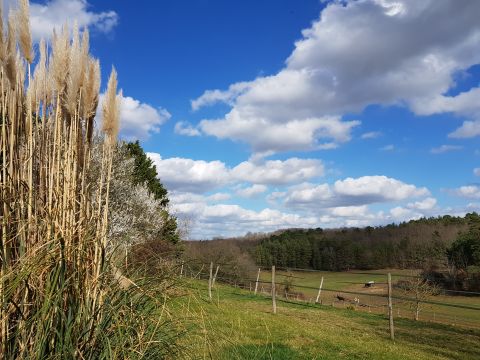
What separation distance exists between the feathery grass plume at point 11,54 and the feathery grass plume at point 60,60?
0.69ft

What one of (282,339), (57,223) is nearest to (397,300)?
(282,339)

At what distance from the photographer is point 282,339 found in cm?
645

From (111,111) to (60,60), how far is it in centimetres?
43

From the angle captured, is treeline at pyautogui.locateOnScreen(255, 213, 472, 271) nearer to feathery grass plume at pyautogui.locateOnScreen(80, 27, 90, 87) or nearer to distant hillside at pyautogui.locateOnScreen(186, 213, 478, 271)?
distant hillside at pyautogui.locateOnScreen(186, 213, 478, 271)

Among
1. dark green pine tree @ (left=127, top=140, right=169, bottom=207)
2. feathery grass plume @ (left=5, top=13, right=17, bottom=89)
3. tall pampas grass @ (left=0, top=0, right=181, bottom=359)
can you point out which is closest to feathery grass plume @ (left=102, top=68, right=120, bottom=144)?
tall pampas grass @ (left=0, top=0, right=181, bottom=359)

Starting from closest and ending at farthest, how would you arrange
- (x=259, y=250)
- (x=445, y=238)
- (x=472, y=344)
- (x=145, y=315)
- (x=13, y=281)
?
(x=13, y=281) → (x=145, y=315) → (x=472, y=344) → (x=259, y=250) → (x=445, y=238)

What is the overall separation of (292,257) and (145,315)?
38.8 meters

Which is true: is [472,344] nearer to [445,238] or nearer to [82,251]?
[82,251]

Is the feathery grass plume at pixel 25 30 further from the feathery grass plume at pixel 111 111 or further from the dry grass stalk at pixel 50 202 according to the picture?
the feathery grass plume at pixel 111 111

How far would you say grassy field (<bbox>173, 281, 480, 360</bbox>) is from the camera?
2.32 metres

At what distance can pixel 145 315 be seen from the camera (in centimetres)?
215

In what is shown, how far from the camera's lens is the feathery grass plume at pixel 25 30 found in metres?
2.56

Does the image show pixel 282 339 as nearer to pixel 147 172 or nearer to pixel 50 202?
pixel 50 202

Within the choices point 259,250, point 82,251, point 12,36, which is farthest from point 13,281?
point 259,250
